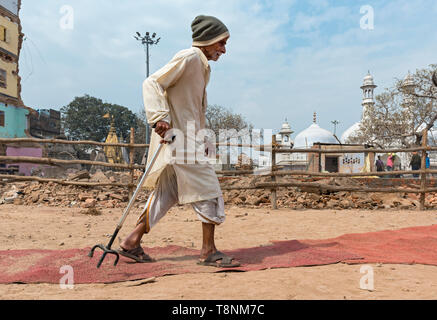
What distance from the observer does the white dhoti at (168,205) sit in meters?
2.36

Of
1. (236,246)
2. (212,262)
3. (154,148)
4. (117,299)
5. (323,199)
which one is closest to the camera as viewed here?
(117,299)

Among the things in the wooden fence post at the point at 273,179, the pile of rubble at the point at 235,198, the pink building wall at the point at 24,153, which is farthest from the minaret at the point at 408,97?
the pink building wall at the point at 24,153

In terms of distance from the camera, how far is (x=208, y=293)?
66.4 inches

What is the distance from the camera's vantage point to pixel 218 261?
2.30 meters

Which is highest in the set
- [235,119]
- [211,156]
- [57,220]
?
[235,119]

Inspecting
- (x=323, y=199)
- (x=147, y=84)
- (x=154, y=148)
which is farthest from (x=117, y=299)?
(x=323, y=199)

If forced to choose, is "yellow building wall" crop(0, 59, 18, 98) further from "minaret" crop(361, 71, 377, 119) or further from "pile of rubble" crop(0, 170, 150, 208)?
"minaret" crop(361, 71, 377, 119)

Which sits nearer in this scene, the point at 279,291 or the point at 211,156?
the point at 279,291

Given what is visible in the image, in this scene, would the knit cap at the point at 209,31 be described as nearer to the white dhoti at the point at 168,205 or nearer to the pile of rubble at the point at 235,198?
the white dhoti at the point at 168,205

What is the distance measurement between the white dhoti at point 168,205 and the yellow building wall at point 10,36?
1359cm

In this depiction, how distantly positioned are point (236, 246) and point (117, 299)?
1656 millimetres

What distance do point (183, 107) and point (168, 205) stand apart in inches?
27.8

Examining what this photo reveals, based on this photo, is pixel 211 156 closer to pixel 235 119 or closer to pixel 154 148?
pixel 154 148

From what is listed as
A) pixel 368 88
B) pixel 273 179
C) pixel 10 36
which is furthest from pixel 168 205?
pixel 368 88
